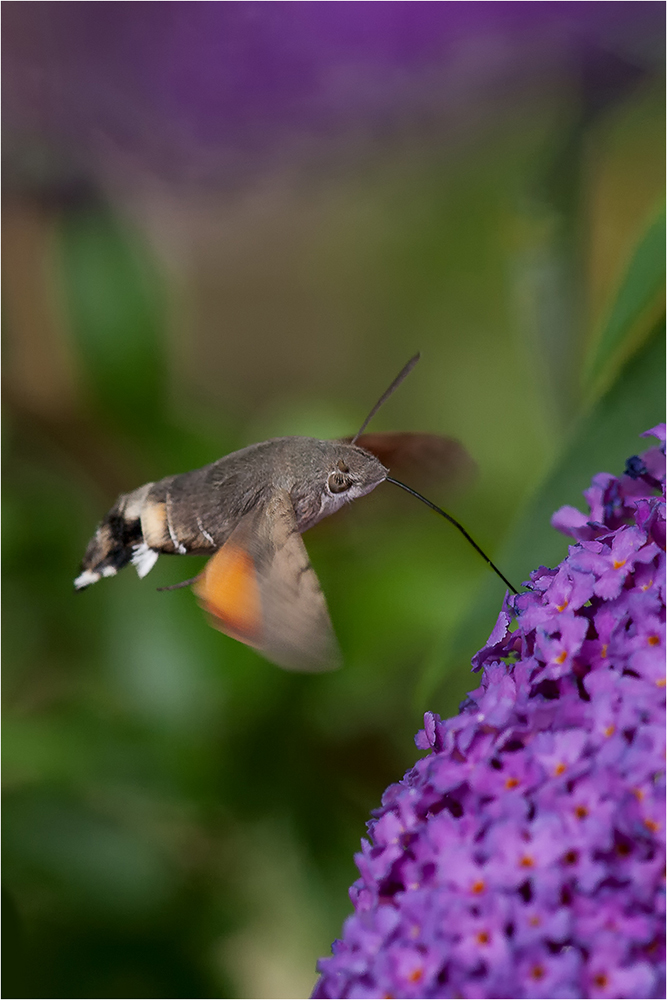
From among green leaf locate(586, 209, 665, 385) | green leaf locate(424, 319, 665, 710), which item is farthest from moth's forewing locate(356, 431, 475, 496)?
green leaf locate(586, 209, 665, 385)

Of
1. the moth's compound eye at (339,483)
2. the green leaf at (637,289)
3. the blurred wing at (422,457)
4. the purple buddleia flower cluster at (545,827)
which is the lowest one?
the purple buddleia flower cluster at (545,827)

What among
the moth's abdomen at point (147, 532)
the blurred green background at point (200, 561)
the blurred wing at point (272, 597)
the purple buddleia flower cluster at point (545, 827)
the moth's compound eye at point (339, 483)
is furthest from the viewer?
the blurred green background at point (200, 561)

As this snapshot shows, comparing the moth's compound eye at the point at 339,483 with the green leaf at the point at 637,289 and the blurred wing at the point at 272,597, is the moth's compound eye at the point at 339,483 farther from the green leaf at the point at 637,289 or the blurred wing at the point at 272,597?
the green leaf at the point at 637,289

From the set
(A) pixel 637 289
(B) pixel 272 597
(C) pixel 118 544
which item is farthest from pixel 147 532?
(A) pixel 637 289

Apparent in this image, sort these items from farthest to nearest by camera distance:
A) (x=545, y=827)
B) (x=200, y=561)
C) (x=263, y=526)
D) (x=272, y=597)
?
(x=200, y=561)
(x=263, y=526)
(x=272, y=597)
(x=545, y=827)

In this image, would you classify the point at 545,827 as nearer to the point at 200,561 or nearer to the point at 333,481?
the point at 333,481

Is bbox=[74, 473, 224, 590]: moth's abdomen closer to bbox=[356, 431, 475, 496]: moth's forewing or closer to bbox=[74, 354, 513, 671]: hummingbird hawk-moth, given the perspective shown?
bbox=[74, 354, 513, 671]: hummingbird hawk-moth

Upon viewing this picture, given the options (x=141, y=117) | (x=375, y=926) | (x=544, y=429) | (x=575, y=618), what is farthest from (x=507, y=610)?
(x=141, y=117)

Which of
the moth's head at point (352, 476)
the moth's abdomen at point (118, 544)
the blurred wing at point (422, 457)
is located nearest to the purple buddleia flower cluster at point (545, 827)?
the moth's head at point (352, 476)
